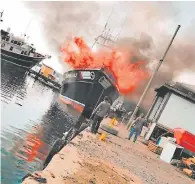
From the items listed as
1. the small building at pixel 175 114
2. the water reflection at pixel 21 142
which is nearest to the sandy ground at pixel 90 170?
the water reflection at pixel 21 142

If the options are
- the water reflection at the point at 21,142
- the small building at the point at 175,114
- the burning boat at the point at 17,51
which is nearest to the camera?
the water reflection at the point at 21,142

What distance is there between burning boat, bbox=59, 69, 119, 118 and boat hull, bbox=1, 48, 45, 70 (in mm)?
31701

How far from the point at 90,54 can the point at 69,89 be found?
290 inches

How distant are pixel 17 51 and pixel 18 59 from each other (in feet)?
6.55

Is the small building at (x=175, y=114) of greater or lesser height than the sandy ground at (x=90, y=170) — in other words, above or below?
above

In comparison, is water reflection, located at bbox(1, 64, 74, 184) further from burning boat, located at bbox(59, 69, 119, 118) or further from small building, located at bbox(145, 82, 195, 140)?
burning boat, located at bbox(59, 69, 119, 118)

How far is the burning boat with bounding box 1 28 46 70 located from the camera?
64037mm

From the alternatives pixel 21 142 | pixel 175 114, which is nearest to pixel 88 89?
pixel 175 114

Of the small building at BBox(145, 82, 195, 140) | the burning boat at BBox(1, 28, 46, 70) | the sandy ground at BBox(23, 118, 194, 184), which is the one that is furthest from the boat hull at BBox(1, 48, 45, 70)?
the sandy ground at BBox(23, 118, 194, 184)

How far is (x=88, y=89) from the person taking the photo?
111 feet

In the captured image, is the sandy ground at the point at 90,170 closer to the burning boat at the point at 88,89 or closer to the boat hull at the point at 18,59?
the burning boat at the point at 88,89

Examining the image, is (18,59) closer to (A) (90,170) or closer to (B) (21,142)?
(B) (21,142)

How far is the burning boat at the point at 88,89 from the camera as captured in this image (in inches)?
1310

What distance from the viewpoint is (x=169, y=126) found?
24.2 metres
